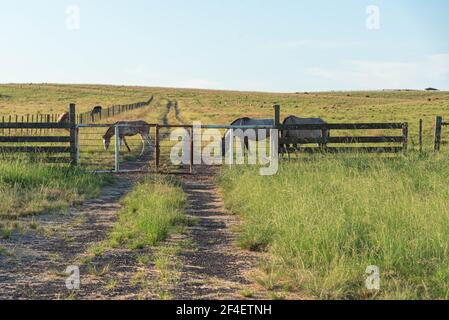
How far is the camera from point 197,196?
35.1 ft

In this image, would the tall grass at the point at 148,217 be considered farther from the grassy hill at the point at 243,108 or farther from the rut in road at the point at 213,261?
the grassy hill at the point at 243,108

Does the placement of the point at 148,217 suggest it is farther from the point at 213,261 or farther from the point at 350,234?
the point at 350,234

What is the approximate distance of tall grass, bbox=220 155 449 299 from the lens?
15.7 ft

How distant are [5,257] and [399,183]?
5848 millimetres

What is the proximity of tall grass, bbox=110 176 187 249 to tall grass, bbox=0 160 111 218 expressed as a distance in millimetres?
1151

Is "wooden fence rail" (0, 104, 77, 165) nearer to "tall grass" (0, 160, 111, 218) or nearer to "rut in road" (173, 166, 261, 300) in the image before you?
"tall grass" (0, 160, 111, 218)

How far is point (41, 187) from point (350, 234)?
A: 20.8 ft

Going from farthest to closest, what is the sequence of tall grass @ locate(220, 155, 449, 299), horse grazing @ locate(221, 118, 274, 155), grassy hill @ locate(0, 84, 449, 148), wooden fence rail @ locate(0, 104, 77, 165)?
1. grassy hill @ locate(0, 84, 449, 148)
2. horse grazing @ locate(221, 118, 274, 155)
3. wooden fence rail @ locate(0, 104, 77, 165)
4. tall grass @ locate(220, 155, 449, 299)

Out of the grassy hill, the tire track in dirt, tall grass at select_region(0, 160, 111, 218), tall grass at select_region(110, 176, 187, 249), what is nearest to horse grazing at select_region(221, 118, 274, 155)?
the grassy hill

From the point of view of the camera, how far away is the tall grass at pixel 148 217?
6.86 metres

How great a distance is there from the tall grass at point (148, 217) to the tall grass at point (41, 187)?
1.15 metres

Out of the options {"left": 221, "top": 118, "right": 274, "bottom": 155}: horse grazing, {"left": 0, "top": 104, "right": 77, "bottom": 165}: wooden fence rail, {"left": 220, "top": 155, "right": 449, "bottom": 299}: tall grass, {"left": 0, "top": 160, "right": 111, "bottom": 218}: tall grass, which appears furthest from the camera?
{"left": 221, "top": 118, "right": 274, "bottom": 155}: horse grazing

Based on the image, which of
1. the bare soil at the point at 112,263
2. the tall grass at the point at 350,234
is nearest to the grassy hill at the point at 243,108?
the tall grass at the point at 350,234

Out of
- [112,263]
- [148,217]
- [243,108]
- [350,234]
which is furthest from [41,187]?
[243,108]
